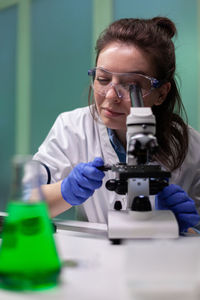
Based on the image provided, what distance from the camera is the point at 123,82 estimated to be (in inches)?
41.2

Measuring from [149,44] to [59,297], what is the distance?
39.8 inches

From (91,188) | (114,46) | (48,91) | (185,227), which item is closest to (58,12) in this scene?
(48,91)

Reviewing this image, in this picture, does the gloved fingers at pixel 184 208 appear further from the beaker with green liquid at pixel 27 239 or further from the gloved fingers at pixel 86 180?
the beaker with green liquid at pixel 27 239

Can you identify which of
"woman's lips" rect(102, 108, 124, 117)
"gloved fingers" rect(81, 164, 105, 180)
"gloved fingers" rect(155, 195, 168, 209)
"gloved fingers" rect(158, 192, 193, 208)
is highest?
"woman's lips" rect(102, 108, 124, 117)

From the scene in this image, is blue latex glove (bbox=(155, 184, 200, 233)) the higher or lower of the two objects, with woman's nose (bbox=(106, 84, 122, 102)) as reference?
lower

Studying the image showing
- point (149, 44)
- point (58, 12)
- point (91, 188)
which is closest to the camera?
point (91, 188)

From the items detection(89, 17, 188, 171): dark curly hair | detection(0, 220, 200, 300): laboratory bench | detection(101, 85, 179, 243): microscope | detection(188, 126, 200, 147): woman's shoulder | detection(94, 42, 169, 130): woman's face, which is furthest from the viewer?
detection(188, 126, 200, 147): woman's shoulder

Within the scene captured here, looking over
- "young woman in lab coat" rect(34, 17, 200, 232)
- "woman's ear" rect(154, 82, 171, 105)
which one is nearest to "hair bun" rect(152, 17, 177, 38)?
"young woman in lab coat" rect(34, 17, 200, 232)

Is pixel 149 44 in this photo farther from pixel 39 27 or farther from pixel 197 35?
pixel 39 27

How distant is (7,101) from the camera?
318cm

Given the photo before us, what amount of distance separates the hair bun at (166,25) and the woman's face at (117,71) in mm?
253

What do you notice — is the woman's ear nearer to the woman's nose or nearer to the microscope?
the woman's nose

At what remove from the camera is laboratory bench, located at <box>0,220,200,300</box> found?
1.25 ft

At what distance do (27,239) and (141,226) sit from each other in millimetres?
336
